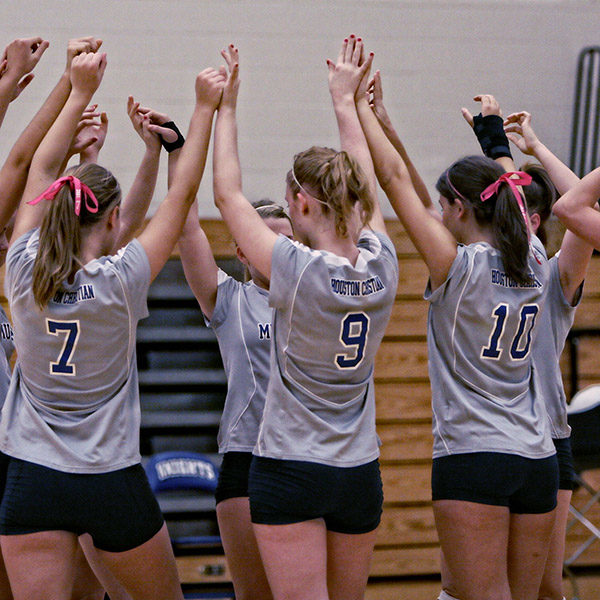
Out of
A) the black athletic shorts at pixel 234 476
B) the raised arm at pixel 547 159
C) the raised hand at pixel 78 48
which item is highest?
the raised hand at pixel 78 48

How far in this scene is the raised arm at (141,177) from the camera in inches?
111

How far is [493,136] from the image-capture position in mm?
3051

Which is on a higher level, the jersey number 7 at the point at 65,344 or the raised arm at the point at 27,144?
→ the raised arm at the point at 27,144

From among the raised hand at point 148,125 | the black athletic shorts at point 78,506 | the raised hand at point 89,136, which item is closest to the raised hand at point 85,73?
the raised hand at point 148,125

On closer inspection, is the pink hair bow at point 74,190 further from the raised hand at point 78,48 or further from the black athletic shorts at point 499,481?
the black athletic shorts at point 499,481

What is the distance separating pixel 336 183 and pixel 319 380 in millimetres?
547

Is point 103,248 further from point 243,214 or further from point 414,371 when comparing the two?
point 414,371

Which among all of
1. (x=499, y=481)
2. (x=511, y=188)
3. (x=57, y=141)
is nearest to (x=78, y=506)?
(x=57, y=141)

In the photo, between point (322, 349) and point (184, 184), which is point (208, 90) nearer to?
point (184, 184)

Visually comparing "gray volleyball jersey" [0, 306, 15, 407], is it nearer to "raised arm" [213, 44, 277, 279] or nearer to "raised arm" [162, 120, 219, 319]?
"raised arm" [162, 120, 219, 319]

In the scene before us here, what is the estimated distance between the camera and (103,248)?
Answer: 8.05 ft

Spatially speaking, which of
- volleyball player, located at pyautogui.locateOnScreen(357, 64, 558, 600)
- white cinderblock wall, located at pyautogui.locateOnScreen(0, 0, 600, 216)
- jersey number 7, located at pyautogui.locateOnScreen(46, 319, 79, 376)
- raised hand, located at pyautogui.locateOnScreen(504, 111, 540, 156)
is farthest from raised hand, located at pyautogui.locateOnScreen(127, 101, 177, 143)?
white cinderblock wall, located at pyautogui.locateOnScreen(0, 0, 600, 216)

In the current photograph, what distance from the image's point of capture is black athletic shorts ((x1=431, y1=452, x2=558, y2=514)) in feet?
8.39

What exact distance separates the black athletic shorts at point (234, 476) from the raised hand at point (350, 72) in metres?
1.22
